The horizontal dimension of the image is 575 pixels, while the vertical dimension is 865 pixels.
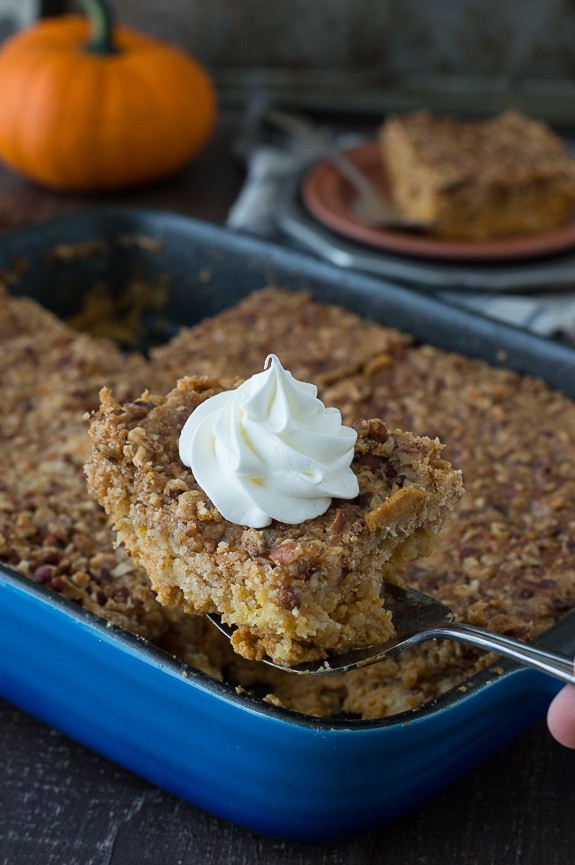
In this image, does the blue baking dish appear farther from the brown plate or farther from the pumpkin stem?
the pumpkin stem

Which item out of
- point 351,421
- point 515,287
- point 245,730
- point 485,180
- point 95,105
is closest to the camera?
point 245,730

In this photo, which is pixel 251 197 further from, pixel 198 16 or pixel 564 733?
pixel 564 733

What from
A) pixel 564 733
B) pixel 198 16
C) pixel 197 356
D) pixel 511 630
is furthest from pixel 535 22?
pixel 564 733

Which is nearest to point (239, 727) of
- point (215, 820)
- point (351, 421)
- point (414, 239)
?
point (215, 820)

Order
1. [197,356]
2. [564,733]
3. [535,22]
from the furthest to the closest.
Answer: [535,22] → [197,356] → [564,733]

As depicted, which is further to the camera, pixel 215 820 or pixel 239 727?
pixel 215 820

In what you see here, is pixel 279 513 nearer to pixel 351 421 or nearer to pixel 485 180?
pixel 351 421

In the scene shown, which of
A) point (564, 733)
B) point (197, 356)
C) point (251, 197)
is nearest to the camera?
point (564, 733)

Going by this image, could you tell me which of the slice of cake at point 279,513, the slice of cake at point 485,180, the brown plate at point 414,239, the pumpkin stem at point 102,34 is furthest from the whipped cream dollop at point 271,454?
the pumpkin stem at point 102,34
